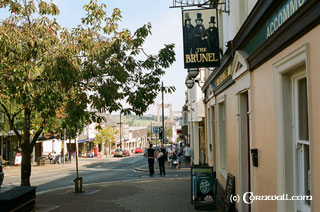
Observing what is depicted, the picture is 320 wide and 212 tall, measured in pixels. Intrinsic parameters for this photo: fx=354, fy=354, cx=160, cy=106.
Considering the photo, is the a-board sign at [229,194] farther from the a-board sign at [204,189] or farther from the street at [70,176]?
the street at [70,176]

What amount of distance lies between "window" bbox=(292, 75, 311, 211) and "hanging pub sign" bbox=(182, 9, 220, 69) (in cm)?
507

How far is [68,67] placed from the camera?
28.7 feet

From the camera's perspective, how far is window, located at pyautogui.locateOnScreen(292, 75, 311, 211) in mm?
4418

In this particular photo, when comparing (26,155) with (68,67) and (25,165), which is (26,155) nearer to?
(25,165)

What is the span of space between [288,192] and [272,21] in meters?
2.43

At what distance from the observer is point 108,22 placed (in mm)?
10781

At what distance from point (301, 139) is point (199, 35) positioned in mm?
5572

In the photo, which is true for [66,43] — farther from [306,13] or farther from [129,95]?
[306,13]

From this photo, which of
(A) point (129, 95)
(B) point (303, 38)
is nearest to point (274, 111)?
(B) point (303, 38)

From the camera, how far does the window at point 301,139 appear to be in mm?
4418

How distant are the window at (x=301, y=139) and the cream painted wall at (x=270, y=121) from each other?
447mm

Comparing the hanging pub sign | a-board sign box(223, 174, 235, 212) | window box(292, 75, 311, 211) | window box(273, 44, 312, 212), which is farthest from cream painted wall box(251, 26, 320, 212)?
the hanging pub sign

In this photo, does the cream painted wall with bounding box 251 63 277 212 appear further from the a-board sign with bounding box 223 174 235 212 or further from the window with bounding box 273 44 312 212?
the a-board sign with bounding box 223 174 235 212

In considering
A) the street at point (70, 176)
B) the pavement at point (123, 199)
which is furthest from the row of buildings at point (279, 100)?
the street at point (70, 176)
